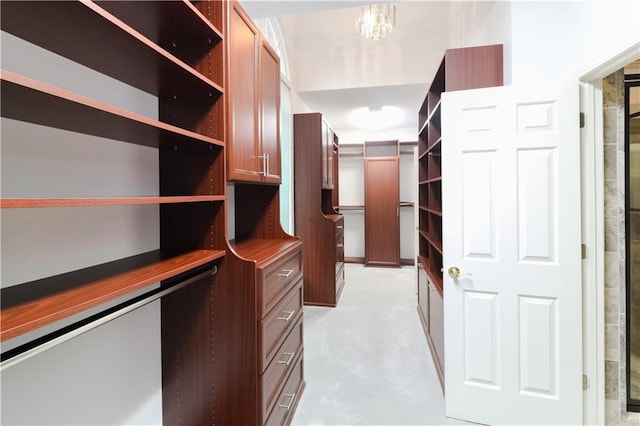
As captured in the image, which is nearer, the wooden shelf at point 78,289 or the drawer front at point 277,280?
the wooden shelf at point 78,289

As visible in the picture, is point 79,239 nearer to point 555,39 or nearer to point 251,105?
point 251,105

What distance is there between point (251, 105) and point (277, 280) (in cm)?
98

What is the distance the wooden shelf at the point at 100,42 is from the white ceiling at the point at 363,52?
3.04 metres

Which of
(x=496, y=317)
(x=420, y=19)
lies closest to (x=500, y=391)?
(x=496, y=317)

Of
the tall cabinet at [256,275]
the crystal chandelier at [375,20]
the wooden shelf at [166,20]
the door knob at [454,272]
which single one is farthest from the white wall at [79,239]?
the crystal chandelier at [375,20]

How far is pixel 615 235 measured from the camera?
68.1 inches

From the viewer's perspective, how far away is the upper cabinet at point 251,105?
4.61ft

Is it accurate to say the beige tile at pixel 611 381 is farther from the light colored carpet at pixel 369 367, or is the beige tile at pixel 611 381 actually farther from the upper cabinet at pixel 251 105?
the upper cabinet at pixel 251 105

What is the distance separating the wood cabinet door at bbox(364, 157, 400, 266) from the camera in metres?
5.54

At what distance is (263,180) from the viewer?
1714mm

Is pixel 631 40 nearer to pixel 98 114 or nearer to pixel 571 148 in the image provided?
pixel 571 148

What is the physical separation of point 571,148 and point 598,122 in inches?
9.5

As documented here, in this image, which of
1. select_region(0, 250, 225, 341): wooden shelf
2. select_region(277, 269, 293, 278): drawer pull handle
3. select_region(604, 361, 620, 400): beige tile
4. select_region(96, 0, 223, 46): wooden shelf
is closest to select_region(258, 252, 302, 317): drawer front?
select_region(277, 269, 293, 278): drawer pull handle

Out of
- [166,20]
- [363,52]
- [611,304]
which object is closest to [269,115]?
[166,20]
